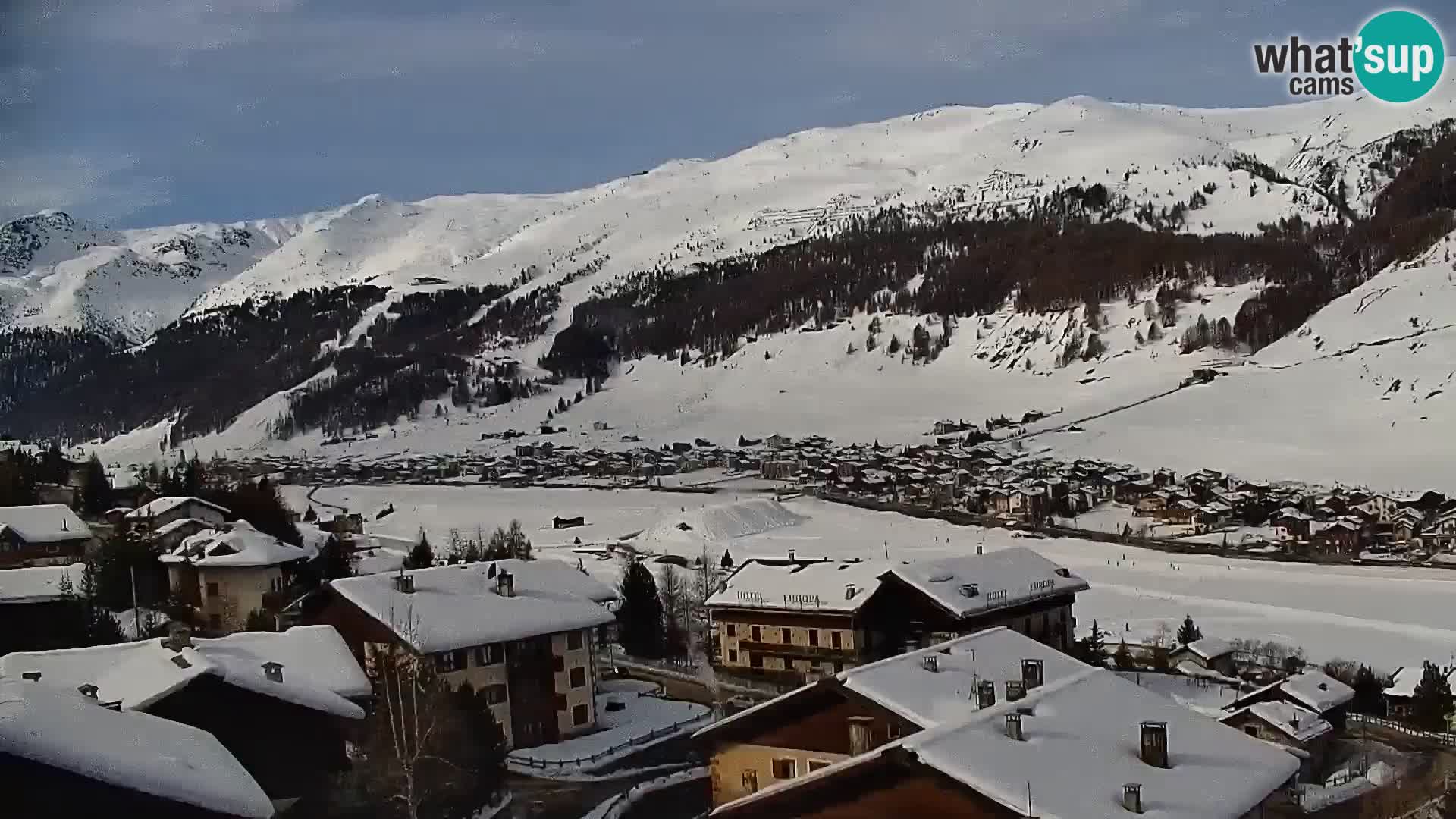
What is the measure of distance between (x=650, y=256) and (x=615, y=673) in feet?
401

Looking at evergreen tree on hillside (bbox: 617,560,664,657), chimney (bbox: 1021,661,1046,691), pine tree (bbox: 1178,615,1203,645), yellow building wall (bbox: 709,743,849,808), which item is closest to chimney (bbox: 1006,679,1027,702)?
chimney (bbox: 1021,661,1046,691)

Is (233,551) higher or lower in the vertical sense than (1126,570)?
higher

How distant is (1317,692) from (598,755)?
7.97 metres

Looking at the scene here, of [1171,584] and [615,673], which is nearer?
[615,673]

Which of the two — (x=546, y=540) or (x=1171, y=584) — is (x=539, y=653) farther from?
(x=546, y=540)

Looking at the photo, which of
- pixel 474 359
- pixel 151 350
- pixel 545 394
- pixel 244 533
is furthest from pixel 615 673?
pixel 151 350

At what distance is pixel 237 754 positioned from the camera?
762 cm

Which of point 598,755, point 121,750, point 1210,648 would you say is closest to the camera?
point 121,750

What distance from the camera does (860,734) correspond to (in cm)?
805

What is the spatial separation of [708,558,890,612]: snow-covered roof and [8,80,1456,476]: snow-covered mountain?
353 inches

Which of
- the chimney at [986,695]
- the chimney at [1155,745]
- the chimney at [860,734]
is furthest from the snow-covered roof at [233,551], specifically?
the chimney at [1155,745]

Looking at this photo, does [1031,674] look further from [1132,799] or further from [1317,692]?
[1317,692]

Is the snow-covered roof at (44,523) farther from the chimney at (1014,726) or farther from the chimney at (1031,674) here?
the chimney at (1014,726)

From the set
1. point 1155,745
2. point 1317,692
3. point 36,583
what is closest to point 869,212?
point 1317,692
